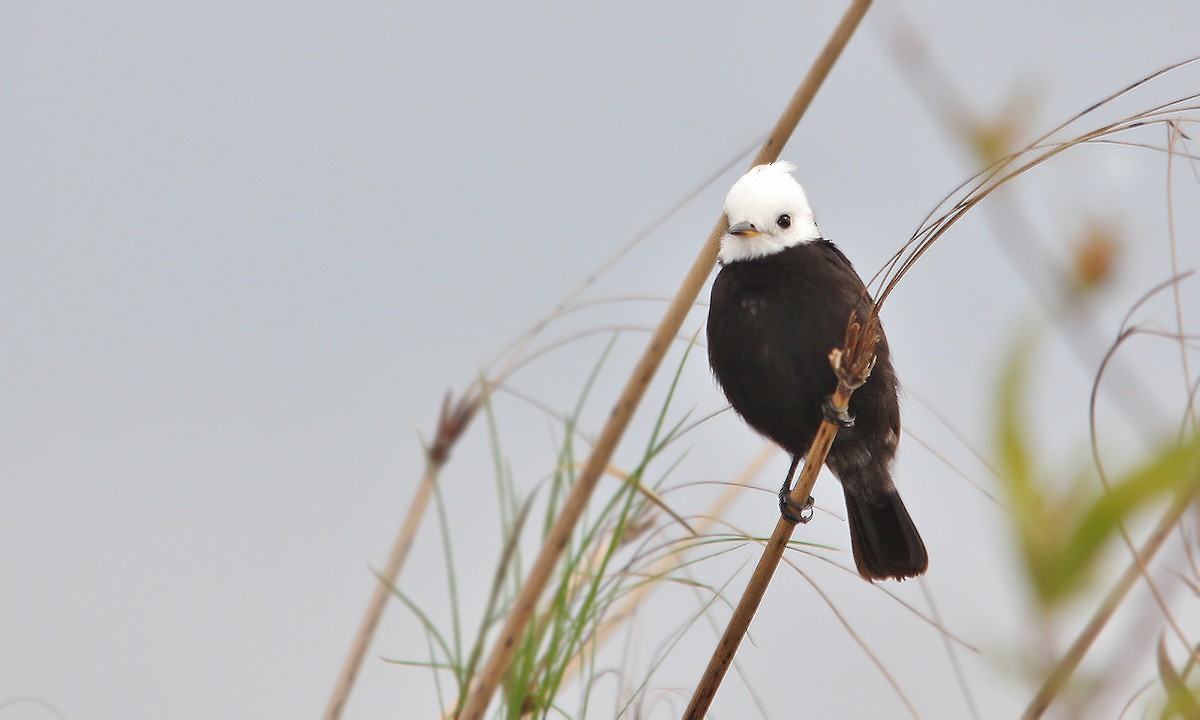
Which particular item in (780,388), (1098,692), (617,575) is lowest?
(1098,692)

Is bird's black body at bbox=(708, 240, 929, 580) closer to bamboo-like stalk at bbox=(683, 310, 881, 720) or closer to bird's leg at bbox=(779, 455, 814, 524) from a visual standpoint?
bird's leg at bbox=(779, 455, 814, 524)

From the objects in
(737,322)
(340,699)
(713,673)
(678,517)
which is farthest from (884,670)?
(737,322)

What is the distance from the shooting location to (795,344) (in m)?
2.57

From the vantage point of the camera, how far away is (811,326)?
2561 millimetres

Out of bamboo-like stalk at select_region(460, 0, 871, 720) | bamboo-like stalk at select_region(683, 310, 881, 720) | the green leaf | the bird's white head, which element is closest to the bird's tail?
the bird's white head

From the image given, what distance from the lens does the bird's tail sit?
116 inches

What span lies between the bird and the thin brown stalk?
91cm

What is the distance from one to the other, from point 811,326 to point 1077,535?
6.77 ft

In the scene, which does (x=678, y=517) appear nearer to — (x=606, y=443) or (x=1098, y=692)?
(x=606, y=443)

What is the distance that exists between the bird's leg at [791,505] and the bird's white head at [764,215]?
57 cm

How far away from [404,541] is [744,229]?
3.98 ft

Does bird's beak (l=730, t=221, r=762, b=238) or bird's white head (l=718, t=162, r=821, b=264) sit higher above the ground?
bird's white head (l=718, t=162, r=821, b=264)

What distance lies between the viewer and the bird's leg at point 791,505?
6.14 feet

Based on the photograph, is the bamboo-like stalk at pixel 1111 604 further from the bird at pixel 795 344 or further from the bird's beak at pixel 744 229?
the bird's beak at pixel 744 229
